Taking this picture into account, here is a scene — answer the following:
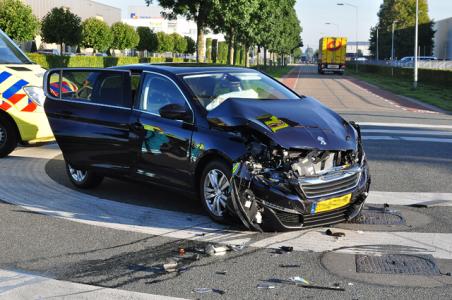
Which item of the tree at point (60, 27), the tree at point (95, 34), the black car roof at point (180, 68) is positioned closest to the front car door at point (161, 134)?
the black car roof at point (180, 68)

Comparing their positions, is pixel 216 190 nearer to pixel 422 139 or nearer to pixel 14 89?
pixel 14 89

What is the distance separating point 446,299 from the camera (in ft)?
13.4

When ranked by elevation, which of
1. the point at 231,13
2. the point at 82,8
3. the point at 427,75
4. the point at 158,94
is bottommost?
the point at 158,94

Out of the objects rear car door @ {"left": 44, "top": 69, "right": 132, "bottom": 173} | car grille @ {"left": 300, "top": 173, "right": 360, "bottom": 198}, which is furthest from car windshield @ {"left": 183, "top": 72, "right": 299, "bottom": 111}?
car grille @ {"left": 300, "top": 173, "right": 360, "bottom": 198}

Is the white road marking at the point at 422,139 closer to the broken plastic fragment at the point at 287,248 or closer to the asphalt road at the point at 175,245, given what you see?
the asphalt road at the point at 175,245

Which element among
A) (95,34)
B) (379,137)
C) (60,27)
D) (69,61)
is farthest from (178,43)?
(379,137)

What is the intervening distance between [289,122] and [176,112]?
1204 millimetres

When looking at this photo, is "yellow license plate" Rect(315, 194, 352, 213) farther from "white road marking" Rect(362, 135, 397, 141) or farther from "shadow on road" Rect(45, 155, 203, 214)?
"white road marking" Rect(362, 135, 397, 141)

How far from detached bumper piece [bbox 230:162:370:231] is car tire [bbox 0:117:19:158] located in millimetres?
5820

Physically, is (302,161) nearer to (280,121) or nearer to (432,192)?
(280,121)

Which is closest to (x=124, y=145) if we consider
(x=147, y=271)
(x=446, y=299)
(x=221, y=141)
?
(x=221, y=141)

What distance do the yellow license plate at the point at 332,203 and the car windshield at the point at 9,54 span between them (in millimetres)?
7137

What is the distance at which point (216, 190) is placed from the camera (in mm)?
5891

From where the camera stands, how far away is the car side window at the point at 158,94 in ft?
21.0
